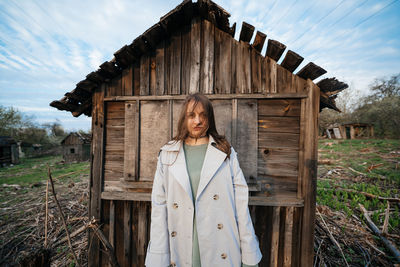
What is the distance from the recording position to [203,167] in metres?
1.80

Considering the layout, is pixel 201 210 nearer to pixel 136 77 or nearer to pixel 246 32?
pixel 136 77

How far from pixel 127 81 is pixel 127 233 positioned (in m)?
2.92

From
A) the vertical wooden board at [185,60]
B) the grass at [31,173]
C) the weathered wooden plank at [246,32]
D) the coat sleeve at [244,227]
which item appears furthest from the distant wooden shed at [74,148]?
the coat sleeve at [244,227]

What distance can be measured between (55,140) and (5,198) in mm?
24363

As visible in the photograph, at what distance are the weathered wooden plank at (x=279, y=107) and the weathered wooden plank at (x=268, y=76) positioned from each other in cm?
19

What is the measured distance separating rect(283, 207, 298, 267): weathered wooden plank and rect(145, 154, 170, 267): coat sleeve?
214 centimetres

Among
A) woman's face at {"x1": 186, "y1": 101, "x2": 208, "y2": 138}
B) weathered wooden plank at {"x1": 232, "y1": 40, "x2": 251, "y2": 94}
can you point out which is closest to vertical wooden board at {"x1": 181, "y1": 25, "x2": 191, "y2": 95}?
weathered wooden plank at {"x1": 232, "y1": 40, "x2": 251, "y2": 94}

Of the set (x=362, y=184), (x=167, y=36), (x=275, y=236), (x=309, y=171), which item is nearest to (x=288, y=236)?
(x=275, y=236)

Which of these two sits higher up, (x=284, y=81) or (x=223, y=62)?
(x=223, y=62)

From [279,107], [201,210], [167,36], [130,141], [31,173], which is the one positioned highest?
[167,36]

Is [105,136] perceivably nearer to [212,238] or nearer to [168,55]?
[168,55]

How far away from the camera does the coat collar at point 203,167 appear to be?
5.75ft

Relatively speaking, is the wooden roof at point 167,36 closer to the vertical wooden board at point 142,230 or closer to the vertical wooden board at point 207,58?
the vertical wooden board at point 207,58

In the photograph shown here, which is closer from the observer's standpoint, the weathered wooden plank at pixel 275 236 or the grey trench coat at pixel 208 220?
the grey trench coat at pixel 208 220
